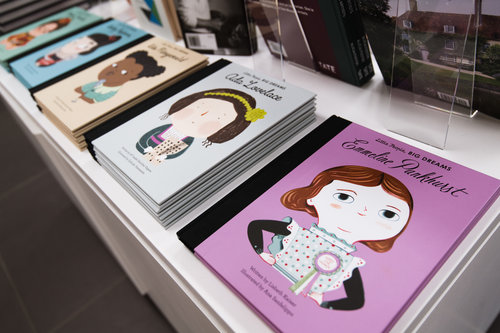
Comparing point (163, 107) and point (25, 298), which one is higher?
point (163, 107)

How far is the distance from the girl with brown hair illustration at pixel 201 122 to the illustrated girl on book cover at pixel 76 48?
1.77 ft

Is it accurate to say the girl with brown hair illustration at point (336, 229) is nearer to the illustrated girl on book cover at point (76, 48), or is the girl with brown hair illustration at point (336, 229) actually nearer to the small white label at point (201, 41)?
the small white label at point (201, 41)

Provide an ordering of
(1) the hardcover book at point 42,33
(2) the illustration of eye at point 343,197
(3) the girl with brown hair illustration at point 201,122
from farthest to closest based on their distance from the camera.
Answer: (1) the hardcover book at point 42,33
(3) the girl with brown hair illustration at point 201,122
(2) the illustration of eye at point 343,197

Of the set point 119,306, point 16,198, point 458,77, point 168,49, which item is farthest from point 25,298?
point 458,77

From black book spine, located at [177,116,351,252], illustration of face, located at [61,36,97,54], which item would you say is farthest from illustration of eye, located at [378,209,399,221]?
illustration of face, located at [61,36,97,54]

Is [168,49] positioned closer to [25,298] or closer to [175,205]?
[175,205]

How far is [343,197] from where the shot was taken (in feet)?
2.15

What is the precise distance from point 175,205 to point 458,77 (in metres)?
0.55

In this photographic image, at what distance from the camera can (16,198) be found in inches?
85.1

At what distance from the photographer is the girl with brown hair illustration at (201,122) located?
0.78 meters

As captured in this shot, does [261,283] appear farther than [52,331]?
No

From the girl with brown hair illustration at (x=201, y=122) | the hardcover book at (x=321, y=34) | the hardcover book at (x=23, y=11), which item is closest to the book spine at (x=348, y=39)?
the hardcover book at (x=321, y=34)

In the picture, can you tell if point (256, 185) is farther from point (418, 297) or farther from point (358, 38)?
point (358, 38)

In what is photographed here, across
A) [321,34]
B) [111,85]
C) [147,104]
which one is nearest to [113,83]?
[111,85]
